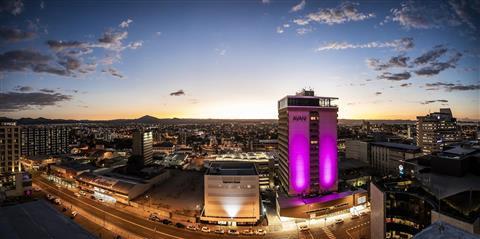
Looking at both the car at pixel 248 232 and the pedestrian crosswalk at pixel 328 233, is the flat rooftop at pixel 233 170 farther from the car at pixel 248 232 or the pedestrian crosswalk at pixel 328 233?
the pedestrian crosswalk at pixel 328 233

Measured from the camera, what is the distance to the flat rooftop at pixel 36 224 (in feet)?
79.8

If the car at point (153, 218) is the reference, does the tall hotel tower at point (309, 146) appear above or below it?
above

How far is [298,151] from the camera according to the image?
51.7 metres

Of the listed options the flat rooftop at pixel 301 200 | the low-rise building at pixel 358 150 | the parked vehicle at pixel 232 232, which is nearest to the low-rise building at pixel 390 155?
the low-rise building at pixel 358 150

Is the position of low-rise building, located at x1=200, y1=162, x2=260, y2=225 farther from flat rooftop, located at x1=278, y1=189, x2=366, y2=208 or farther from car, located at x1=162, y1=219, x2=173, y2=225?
car, located at x1=162, y1=219, x2=173, y2=225

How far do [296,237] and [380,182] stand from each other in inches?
536

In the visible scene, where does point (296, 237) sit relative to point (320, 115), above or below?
below

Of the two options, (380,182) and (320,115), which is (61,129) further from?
(380,182)

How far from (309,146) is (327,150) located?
4.02 meters

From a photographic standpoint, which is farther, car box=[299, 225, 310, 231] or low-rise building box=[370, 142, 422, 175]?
low-rise building box=[370, 142, 422, 175]

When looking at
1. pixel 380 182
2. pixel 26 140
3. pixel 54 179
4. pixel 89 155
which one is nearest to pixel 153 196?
pixel 54 179

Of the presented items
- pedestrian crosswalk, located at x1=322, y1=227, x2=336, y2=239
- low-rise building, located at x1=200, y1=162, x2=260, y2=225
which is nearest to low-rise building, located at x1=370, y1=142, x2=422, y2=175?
pedestrian crosswalk, located at x1=322, y1=227, x2=336, y2=239

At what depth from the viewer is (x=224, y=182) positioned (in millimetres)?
43188

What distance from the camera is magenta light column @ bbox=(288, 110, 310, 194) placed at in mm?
51469
